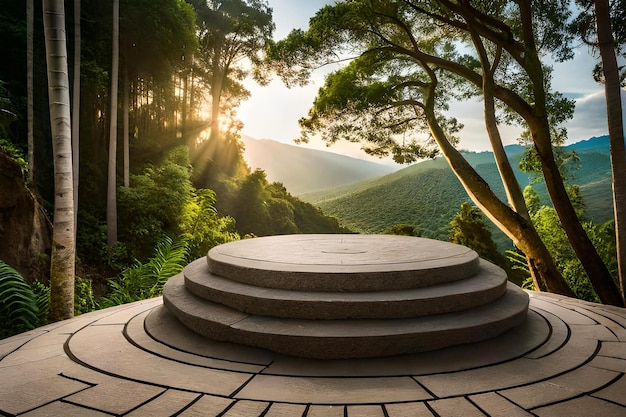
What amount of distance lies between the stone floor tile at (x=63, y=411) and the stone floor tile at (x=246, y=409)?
584 millimetres

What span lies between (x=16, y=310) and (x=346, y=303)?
365cm

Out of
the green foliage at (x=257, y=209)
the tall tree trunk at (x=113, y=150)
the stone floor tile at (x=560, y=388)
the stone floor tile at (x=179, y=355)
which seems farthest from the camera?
the green foliage at (x=257, y=209)

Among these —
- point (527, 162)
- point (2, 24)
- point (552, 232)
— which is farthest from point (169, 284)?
point (552, 232)

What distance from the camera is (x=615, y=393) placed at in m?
1.83

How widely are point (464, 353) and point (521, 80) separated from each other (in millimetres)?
7306

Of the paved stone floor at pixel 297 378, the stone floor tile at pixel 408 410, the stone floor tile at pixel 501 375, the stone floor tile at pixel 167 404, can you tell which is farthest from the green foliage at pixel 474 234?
the stone floor tile at pixel 167 404

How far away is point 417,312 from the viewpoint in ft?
8.21

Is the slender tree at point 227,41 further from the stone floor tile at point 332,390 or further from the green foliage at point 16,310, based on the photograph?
the stone floor tile at point 332,390

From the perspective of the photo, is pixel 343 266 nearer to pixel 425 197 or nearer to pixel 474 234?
pixel 474 234

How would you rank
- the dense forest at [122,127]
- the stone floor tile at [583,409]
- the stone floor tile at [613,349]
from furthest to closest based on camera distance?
the dense forest at [122,127] < the stone floor tile at [613,349] < the stone floor tile at [583,409]

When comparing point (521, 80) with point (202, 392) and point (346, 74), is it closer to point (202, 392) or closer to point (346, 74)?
point (346, 74)

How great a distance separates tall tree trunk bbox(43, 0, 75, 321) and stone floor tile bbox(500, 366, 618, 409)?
413 centimetres

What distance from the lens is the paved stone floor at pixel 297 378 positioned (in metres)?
1.69

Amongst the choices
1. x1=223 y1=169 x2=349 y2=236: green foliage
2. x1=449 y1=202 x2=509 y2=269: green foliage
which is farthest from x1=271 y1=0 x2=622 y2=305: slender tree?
x1=223 y1=169 x2=349 y2=236: green foliage
